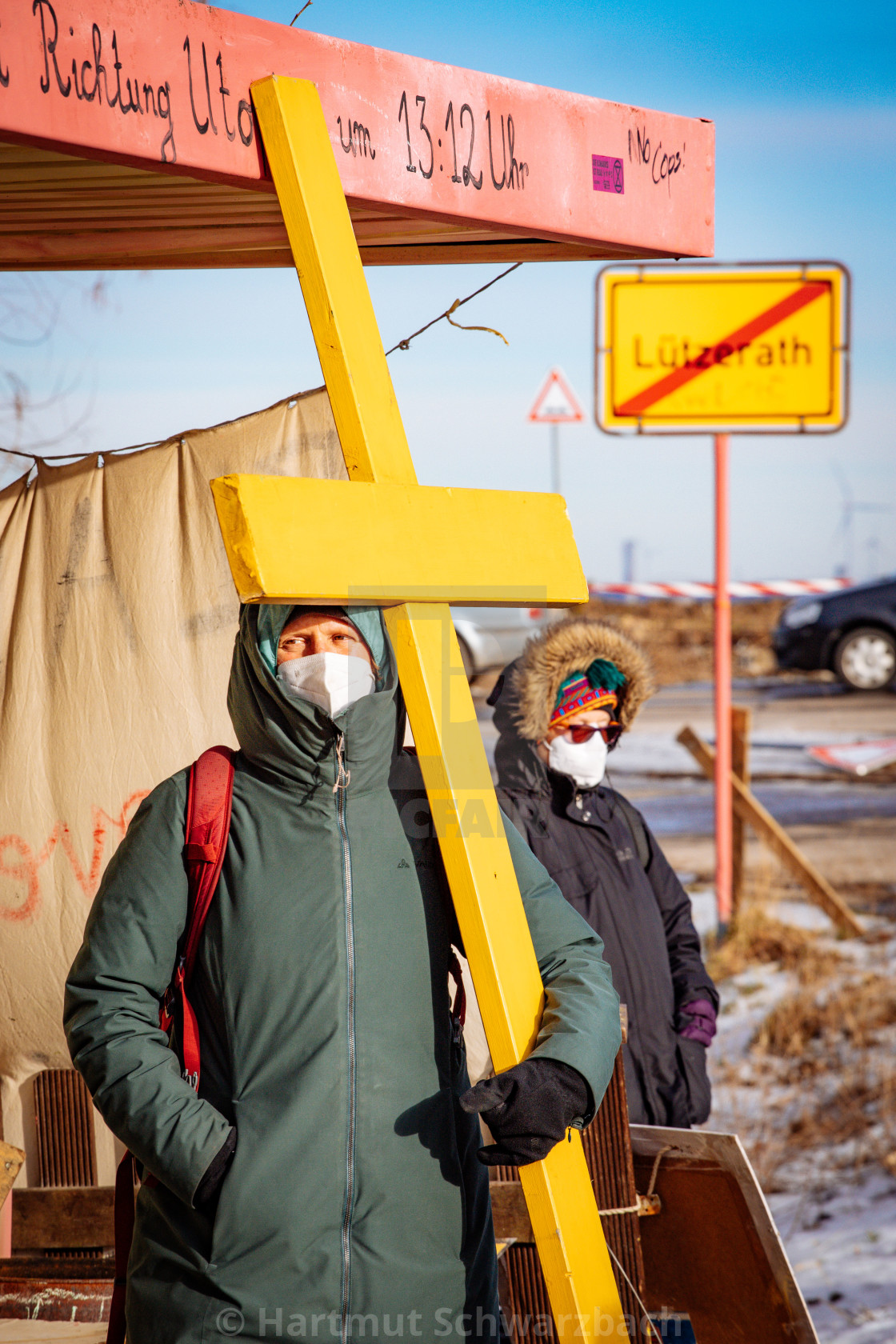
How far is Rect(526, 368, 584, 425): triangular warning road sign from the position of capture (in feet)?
29.1

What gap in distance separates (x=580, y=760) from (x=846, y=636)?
38.1 ft

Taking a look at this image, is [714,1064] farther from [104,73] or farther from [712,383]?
[104,73]

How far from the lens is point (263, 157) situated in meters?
1.67

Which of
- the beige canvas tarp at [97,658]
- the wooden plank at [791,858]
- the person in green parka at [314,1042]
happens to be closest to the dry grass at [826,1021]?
the wooden plank at [791,858]

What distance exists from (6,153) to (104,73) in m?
0.40

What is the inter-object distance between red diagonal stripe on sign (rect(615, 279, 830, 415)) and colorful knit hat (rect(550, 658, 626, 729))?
325cm

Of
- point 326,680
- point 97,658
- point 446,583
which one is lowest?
point 97,658

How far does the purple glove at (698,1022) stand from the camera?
2.95m

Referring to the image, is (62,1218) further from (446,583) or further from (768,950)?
(768,950)

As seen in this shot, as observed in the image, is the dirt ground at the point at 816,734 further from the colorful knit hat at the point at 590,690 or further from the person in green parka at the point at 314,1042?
the person in green parka at the point at 314,1042

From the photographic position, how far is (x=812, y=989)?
5.66m

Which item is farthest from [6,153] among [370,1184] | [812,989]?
[812,989]

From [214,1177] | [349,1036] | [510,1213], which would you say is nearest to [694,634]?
[510,1213]

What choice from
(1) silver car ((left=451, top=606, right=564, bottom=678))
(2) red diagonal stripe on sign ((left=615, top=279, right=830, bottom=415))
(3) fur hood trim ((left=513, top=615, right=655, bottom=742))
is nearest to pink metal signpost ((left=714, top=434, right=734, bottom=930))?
(2) red diagonal stripe on sign ((left=615, top=279, right=830, bottom=415))
